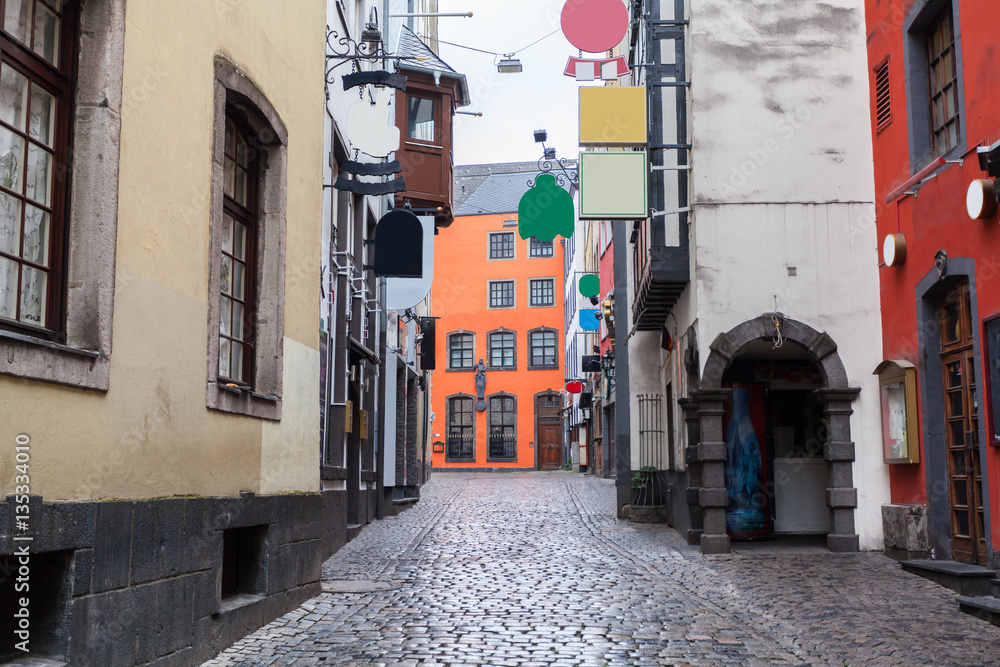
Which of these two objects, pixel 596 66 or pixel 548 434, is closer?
pixel 596 66

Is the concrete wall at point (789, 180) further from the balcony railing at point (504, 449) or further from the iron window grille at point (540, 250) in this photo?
the iron window grille at point (540, 250)

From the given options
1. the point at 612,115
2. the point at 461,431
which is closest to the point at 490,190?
the point at 461,431

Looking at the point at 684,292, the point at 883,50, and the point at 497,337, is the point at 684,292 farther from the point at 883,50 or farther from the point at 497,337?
the point at 497,337

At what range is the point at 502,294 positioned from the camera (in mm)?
49094

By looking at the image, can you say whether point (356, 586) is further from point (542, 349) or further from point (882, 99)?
point (542, 349)

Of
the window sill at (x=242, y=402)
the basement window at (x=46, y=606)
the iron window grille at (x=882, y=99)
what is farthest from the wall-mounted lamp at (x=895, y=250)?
the basement window at (x=46, y=606)

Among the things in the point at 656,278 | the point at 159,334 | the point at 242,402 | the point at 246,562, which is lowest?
the point at 246,562

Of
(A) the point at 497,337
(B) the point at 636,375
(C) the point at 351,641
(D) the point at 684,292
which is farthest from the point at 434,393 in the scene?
(C) the point at 351,641

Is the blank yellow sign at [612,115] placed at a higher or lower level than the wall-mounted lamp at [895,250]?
higher

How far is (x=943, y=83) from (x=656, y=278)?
4372mm

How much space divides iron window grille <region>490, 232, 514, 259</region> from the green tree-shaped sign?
3291 cm

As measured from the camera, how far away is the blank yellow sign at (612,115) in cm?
1391

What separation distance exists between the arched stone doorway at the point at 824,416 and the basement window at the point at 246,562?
6.33 meters

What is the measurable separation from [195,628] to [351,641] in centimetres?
111
